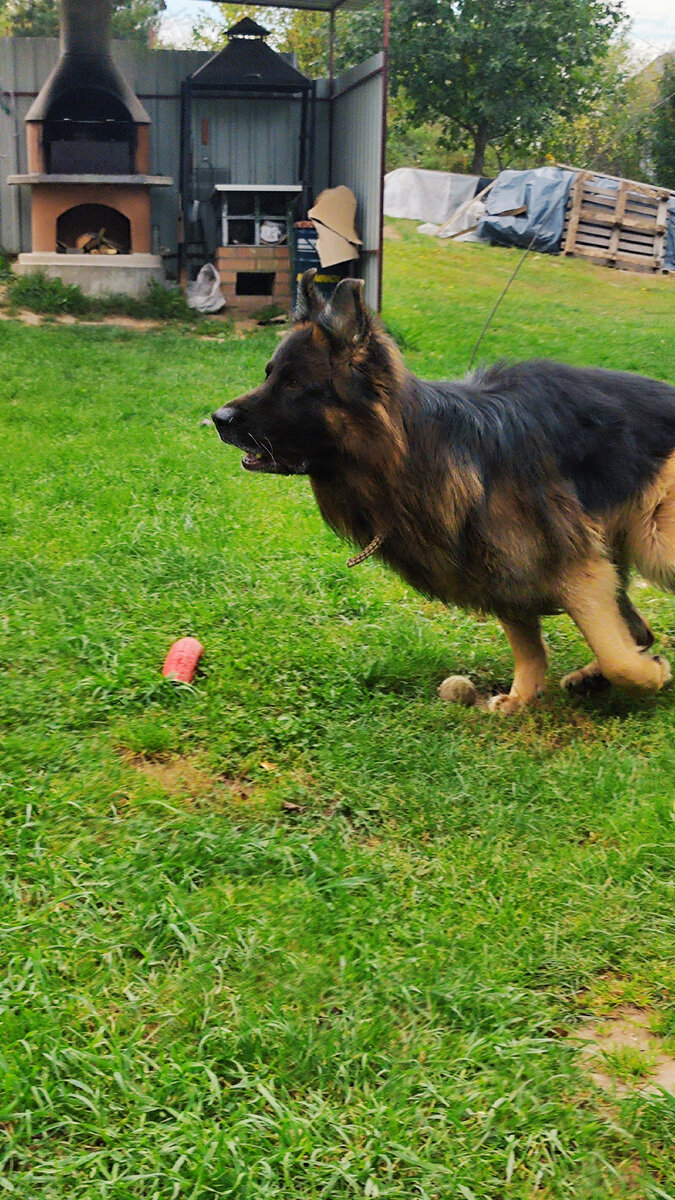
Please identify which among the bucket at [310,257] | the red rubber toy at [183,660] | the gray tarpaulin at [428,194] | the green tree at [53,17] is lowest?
the red rubber toy at [183,660]

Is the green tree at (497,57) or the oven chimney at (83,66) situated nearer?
the oven chimney at (83,66)

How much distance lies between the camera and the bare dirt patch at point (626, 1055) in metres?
2.30

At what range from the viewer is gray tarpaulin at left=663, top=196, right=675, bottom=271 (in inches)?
910

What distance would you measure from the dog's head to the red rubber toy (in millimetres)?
996

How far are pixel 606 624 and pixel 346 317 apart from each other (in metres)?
1.46

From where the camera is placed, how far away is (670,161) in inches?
1172

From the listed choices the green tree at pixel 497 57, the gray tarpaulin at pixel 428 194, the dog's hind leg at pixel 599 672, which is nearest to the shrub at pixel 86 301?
the dog's hind leg at pixel 599 672

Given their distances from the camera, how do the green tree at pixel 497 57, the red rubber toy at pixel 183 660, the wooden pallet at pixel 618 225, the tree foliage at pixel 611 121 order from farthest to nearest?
the tree foliage at pixel 611 121, the green tree at pixel 497 57, the wooden pallet at pixel 618 225, the red rubber toy at pixel 183 660

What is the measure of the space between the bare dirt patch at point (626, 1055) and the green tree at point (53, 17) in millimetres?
14907

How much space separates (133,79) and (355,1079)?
15.1 meters

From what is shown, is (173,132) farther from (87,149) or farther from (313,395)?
(313,395)

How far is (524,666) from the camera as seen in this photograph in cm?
439

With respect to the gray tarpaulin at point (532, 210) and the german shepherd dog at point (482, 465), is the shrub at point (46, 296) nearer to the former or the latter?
the german shepherd dog at point (482, 465)

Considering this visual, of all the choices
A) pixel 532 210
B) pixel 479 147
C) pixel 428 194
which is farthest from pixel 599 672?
pixel 479 147
